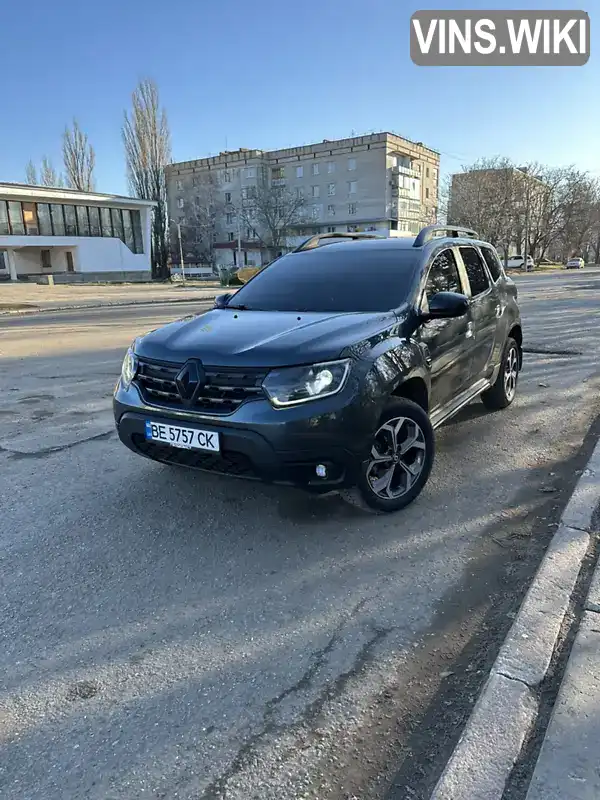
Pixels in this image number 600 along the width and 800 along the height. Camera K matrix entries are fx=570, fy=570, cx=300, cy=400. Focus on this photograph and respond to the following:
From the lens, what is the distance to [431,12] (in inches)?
406

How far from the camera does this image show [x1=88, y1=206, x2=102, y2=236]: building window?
159 feet

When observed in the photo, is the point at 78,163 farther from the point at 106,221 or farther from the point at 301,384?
the point at 301,384

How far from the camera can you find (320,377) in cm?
308

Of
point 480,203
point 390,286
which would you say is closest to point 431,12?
point 390,286

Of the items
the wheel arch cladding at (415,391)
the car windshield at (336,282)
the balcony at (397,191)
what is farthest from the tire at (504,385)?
the balcony at (397,191)

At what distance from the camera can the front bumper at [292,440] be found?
9.89ft

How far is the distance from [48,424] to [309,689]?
447cm

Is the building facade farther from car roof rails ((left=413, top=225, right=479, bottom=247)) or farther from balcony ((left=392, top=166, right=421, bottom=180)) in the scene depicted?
car roof rails ((left=413, top=225, right=479, bottom=247))

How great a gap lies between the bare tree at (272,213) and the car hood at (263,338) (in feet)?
210

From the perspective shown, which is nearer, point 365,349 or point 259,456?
point 259,456

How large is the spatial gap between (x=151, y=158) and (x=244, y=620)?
6177cm

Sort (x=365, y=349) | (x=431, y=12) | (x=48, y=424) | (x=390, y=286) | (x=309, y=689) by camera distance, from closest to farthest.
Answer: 1. (x=309, y=689)
2. (x=365, y=349)
3. (x=390, y=286)
4. (x=48, y=424)
5. (x=431, y=12)

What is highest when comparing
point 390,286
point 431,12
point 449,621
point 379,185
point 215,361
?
point 379,185

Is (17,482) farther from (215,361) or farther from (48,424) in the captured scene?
(215,361)
